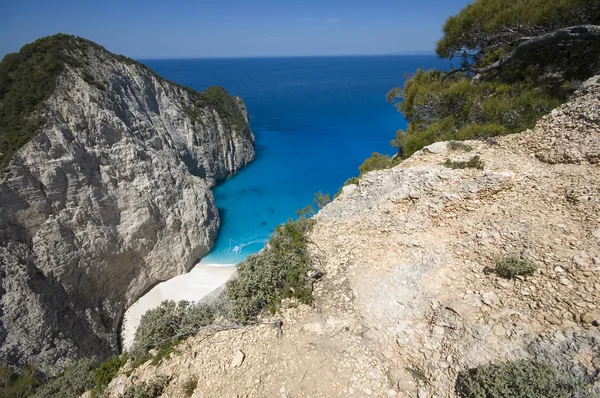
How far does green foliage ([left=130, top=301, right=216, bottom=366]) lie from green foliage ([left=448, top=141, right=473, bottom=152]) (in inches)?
292

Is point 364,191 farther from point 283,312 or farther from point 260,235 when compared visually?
point 260,235

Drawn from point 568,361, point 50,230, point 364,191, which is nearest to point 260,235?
point 50,230

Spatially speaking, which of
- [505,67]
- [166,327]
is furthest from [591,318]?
[505,67]

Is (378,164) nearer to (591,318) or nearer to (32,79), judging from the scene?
(591,318)

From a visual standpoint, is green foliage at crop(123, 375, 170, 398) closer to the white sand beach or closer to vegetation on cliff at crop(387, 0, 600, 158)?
vegetation on cliff at crop(387, 0, 600, 158)

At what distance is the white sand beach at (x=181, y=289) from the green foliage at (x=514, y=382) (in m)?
16.6

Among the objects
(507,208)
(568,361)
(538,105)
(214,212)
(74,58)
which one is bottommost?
(214,212)

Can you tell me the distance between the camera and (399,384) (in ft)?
13.5

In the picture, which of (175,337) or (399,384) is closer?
(399,384)

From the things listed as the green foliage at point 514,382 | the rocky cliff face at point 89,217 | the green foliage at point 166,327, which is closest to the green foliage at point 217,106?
the rocky cliff face at point 89,217

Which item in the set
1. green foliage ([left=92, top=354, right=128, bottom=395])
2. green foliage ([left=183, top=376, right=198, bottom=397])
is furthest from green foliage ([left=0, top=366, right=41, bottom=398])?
green foliage ([left=183, top=376, right=198, bottom=397])

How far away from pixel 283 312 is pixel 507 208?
16.0ft

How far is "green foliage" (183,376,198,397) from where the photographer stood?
4.74 metres

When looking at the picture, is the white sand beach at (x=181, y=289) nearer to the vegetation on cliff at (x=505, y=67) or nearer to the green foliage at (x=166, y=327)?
the green foliage at (x=166, y=327)
